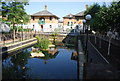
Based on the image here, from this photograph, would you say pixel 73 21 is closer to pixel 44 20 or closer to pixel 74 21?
pixel 74 21

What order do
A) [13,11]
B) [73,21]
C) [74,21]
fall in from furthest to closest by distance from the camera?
[73,21] → [74,21] → [13,11]

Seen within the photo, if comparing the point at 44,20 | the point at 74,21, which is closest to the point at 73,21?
the point at 74,21

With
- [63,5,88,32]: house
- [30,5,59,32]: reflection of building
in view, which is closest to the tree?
[30,5,59,32]: reflection of building

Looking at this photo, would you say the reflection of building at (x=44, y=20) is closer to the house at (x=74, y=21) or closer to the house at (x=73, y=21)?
the house at (x=74, y=21)

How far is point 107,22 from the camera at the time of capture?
13.0m

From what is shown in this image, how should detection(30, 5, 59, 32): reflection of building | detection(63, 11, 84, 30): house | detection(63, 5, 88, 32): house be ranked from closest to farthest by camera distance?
1. detection(30, 5, 59, 32): reflection of building
2. detection(63, 5, 88, 32): house
3. detection(63, 11, 84, 30): house

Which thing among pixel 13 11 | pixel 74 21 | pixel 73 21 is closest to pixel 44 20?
pixel 73 21

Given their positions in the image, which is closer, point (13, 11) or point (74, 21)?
point (13, 11)

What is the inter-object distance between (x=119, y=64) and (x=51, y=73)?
5.07 metres

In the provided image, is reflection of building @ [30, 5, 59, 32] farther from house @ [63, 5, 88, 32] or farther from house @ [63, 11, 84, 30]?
house @ [63, 11, 84, 30]

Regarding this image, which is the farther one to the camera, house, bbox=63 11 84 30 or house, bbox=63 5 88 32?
house, bbox=63 11 84 30

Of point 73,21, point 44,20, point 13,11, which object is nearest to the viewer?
point 13,11

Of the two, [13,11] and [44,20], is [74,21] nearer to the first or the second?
[44,20]

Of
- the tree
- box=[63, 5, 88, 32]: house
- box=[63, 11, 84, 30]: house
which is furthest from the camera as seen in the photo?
box=[63, 11, 84, 30]: house
